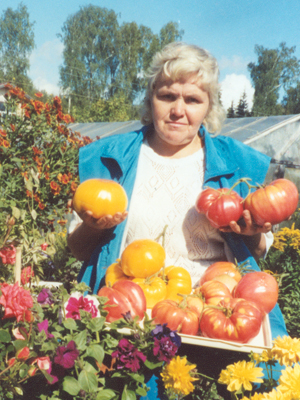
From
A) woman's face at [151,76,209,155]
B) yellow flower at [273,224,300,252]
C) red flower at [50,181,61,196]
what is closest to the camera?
woman's face at [151,76,209,155]

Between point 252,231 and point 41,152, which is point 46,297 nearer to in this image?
point 252,231

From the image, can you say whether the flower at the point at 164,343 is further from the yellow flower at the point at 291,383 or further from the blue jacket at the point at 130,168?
the blue jacket at the point at 130,168

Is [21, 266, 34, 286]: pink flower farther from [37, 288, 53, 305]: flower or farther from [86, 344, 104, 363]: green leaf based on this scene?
[86, 344, 104, 363]: green leaf

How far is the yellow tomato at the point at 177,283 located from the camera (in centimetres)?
142

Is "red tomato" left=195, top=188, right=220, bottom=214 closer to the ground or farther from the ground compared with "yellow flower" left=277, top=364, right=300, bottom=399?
farther from the ground

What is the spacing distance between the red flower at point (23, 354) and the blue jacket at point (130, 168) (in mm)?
780

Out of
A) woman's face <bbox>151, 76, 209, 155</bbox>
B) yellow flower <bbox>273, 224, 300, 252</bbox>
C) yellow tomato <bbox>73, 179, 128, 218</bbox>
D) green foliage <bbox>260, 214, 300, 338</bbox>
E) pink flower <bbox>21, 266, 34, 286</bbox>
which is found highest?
woman's face <bbox>151, 76, 209, 155</bbox>

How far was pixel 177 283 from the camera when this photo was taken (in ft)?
4.73

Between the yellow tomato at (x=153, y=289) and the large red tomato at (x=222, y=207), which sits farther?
the large red tomato at (x=222, y=207)

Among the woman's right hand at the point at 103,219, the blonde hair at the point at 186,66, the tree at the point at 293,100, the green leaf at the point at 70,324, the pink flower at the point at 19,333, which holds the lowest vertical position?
the pink flower at the point at 19,333

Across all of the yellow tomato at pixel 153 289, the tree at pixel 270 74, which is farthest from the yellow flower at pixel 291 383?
the tree at pixel 270 74

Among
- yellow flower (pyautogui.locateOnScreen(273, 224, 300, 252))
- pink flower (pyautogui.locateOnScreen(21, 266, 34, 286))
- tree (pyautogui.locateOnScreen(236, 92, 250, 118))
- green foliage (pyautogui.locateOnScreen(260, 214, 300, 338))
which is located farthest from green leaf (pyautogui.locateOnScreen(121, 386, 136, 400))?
tree (pyautogui.locateOnScreen(236, 92, 250, 118))

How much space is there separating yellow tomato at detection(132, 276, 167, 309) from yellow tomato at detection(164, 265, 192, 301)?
0.07 ft

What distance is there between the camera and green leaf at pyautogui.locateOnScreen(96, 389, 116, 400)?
39.1 inches
